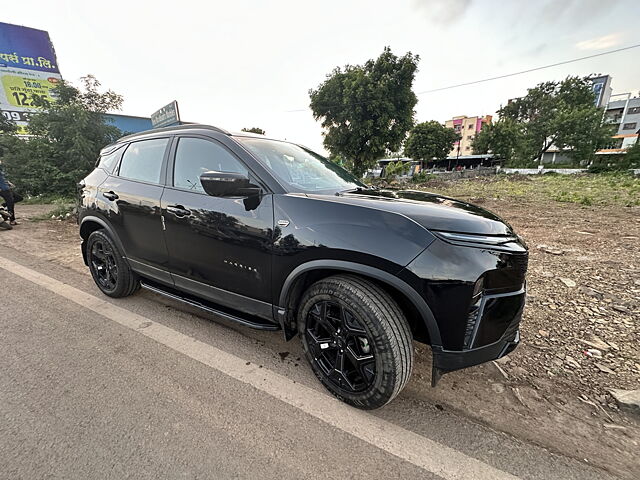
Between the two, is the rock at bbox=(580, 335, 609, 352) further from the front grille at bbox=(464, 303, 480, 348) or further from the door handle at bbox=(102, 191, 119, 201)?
the door handle at bbox=(102, 191, 119, 201)

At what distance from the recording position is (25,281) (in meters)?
3.62

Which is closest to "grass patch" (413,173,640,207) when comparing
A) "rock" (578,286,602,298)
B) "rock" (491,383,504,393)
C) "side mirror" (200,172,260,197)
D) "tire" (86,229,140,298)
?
"rock" (578,286,602,298)

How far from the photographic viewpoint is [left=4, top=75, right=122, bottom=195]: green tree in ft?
31.9

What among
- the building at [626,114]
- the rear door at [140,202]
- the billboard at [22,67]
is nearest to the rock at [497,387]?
the rear door at [140,202]

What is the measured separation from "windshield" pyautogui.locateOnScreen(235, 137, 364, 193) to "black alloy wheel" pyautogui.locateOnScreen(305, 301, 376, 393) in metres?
0.86

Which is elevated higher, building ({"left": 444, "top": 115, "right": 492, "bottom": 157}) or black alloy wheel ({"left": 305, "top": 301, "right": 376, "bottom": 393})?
building ({"left": 444, "top": 115, "right": 492, "bottom": 157})

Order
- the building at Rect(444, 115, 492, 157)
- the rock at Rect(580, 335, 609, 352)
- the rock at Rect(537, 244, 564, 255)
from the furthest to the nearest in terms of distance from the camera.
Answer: the building at Rect(444, 115, 492, 157), the rock at Rect(537, 244, 564, 255), the rock at Rect(580, 335, 609, 352)

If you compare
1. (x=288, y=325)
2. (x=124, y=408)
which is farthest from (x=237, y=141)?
(x=124, y=408)

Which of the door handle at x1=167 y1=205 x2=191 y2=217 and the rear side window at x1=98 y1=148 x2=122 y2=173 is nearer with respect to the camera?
the door handle at x1=167 y1=205 x2=191 y2=217

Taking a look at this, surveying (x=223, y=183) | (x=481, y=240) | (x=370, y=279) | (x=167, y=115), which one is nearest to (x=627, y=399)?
(x=481, y=240)

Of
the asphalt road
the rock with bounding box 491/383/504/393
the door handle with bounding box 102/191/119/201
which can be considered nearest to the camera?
the asphalt road

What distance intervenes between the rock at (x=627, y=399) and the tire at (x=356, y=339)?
1.40 meters

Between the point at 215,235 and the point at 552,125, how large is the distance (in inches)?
1997

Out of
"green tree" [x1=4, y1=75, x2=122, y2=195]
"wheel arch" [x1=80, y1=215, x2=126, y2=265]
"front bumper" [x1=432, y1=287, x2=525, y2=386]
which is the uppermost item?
"green tree" [x1=4, y1=75, x2=122, y2=195]
